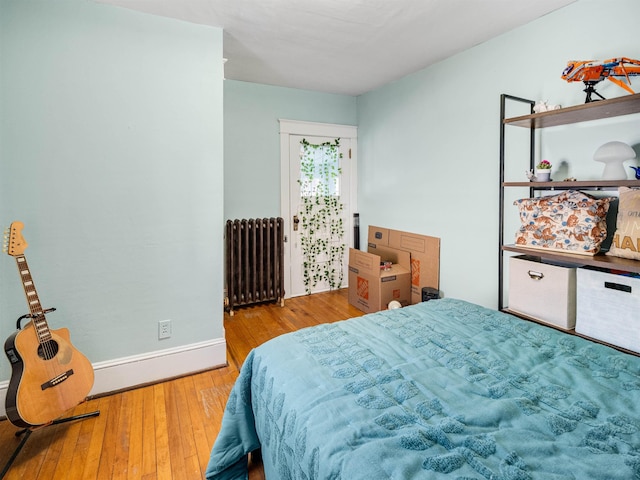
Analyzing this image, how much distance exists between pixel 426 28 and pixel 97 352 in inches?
120

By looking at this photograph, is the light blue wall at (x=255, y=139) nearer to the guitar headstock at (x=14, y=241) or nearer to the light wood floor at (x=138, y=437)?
the light wood floor at (x=138, y=437)

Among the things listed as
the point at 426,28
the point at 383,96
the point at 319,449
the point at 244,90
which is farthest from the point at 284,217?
the point at 319,449

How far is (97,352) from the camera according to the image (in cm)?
228

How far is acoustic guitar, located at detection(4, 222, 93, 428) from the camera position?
66.9 inches

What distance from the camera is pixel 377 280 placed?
3.45 metres

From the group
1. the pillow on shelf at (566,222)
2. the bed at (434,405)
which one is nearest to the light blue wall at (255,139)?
the bed at (434,405)

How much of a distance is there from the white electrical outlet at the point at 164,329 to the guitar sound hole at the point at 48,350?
642 mm

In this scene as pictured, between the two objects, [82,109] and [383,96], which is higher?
[383,96]

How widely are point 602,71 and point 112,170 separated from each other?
2.75 metres

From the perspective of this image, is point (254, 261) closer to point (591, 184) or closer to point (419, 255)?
point (419, 255)

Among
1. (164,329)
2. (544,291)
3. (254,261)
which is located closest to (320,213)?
(254,261)

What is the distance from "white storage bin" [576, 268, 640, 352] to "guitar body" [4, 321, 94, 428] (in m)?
2.69

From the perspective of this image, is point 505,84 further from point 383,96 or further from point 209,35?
point 209,35

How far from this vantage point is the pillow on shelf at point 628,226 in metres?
1.67
